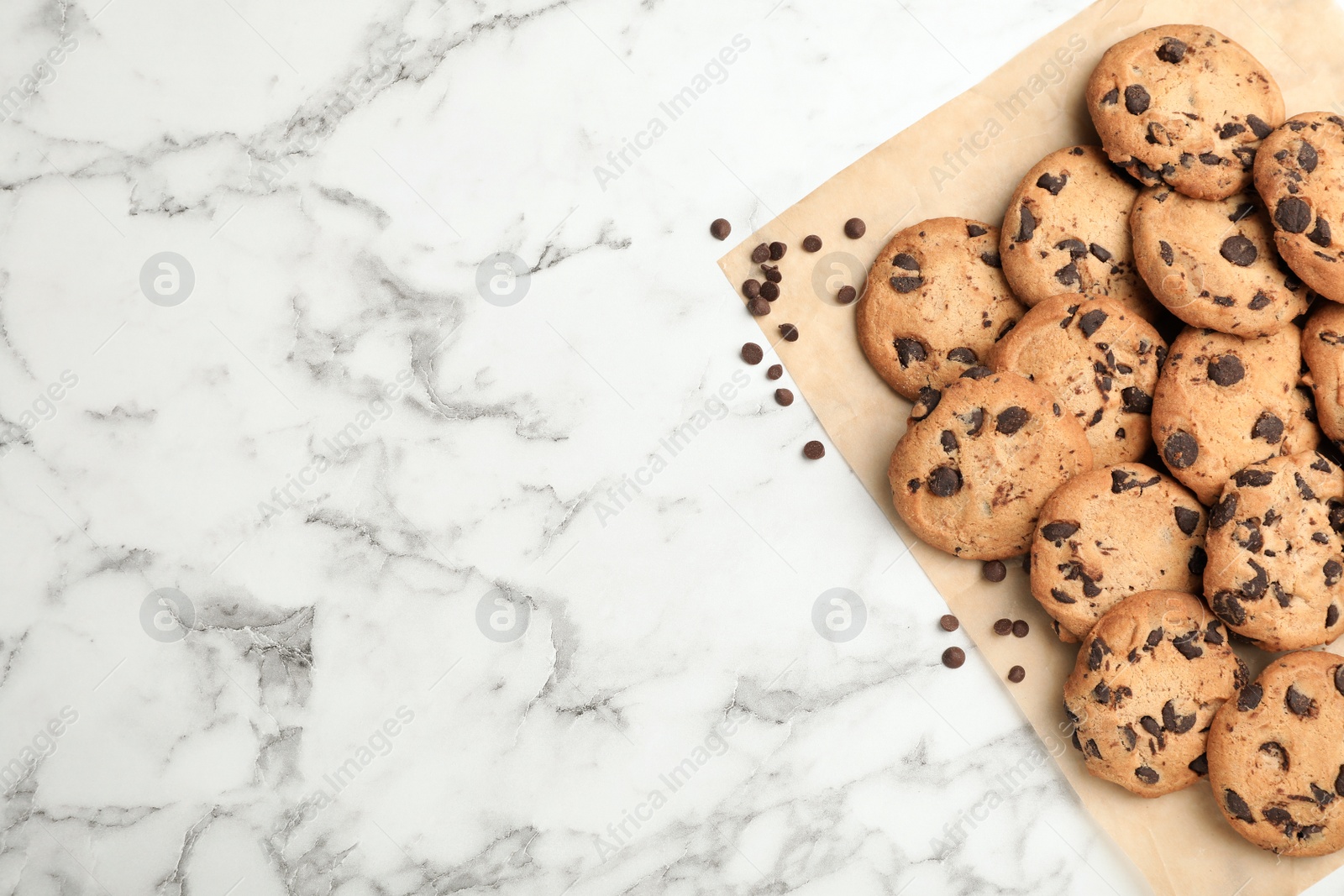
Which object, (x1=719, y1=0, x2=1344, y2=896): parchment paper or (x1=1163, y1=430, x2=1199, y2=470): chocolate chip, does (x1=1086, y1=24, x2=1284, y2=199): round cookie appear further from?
(x1=1163, y1=430, x2=1199, y2=470): chocolate chip

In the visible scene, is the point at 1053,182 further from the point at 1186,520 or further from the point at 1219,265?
the point at 1186,520

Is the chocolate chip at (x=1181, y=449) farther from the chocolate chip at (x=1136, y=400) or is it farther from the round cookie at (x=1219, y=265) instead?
the round cookie at (x=1219, y=265)

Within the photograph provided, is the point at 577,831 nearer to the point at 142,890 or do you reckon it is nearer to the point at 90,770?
the point at 142,890

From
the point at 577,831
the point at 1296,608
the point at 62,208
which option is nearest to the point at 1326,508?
the point at 1296,608

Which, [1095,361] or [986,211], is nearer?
[1095,361]

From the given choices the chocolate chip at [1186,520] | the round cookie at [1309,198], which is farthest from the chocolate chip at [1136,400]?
the round cookie at [1309,198]

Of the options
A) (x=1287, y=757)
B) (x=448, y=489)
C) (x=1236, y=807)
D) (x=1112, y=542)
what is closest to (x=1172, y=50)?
(x=1112, y=542)
